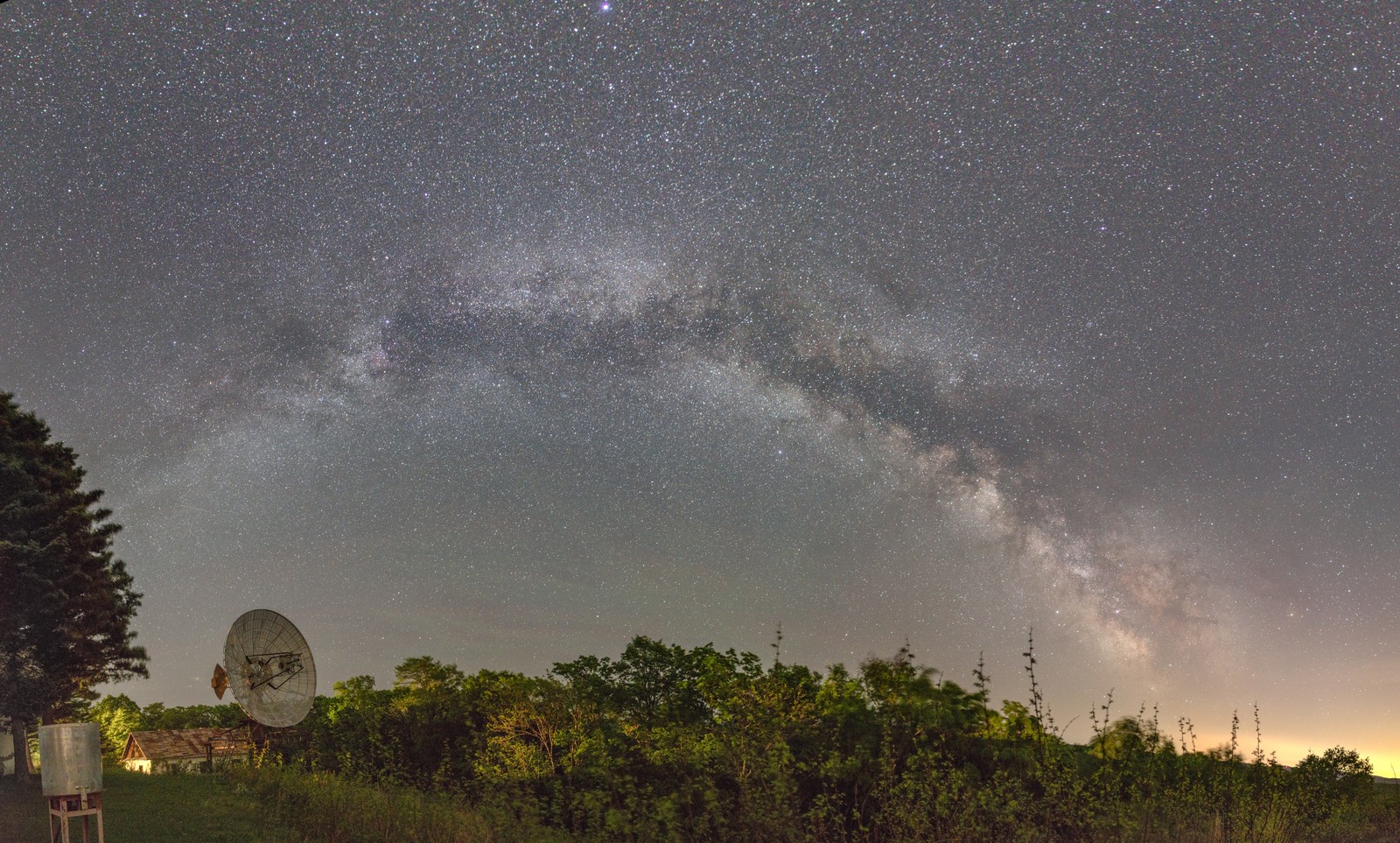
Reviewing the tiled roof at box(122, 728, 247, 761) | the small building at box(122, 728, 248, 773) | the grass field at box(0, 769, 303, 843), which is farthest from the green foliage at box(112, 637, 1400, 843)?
the tiled roof at box(122, 728, 247, 761)

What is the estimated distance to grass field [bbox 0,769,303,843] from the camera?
14367mm

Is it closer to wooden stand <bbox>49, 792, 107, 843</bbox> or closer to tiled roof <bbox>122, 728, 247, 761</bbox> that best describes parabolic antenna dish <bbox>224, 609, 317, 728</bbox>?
wooden stand <bbox>49, 792, 107, 843</bbox>

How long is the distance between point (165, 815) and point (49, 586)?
10.1m

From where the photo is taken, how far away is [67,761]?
38.4 feet

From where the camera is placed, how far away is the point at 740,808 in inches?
406

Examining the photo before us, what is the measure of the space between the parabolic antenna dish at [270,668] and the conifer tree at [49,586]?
15.4 ft

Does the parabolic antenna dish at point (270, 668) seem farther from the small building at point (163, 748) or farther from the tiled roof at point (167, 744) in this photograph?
the tiled roof at point (167, 744)

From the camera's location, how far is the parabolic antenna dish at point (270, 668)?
23.5 meters

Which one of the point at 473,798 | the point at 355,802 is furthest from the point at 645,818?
the point at 473,798

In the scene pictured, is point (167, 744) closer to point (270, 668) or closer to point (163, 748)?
point (163, 748)

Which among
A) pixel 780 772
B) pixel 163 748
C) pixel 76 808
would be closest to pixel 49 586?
pixel 76 808

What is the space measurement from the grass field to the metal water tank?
8.82 feet

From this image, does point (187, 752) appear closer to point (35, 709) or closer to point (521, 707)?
point (35, 709)

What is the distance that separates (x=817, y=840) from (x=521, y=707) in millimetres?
13226
